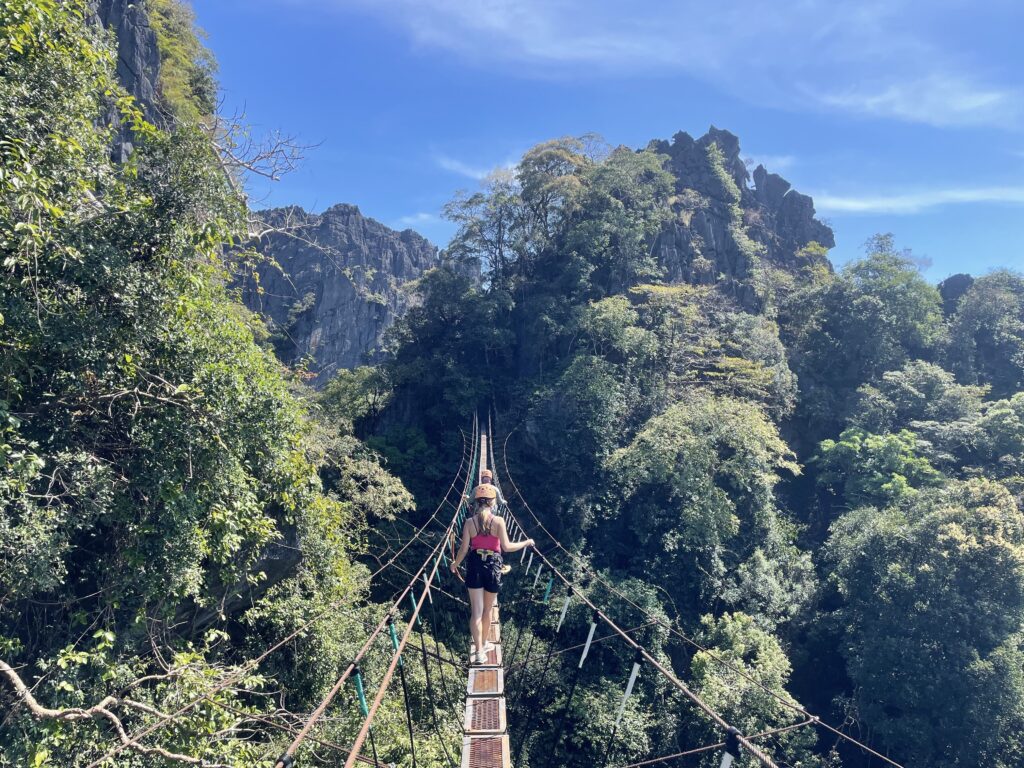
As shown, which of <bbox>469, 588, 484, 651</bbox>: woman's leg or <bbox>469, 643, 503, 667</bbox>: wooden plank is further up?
<bbox>469, 588, 484, 651</bbox>: woman's leg

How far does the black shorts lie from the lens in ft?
9.52

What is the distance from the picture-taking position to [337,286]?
31062 millimetres

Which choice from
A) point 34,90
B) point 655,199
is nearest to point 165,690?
point 34,90

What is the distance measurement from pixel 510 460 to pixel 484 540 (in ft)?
30.9

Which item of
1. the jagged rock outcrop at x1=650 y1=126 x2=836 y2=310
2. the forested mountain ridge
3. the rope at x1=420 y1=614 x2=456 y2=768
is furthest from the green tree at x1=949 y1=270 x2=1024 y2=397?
the rope at x1=420 y1=614 x2=456 y2=768

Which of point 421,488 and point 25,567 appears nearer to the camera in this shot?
point 25,567

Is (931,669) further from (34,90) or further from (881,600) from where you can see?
(34,90)

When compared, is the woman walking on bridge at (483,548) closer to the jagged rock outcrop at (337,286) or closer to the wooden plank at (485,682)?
the wooden plank at (485,682)

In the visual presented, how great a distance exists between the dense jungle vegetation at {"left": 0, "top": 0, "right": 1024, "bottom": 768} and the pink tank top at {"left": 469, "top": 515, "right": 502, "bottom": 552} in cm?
138

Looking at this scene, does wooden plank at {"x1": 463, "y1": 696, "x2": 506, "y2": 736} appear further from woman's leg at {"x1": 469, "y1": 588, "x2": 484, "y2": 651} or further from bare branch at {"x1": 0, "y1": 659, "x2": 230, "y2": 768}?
bare branch at {"x1": 0, "y1": 659, "x2": 230, "y2": 768}

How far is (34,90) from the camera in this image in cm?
300

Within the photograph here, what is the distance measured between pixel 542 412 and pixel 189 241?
30.0ft

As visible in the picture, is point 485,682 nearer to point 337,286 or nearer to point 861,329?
point 861,329

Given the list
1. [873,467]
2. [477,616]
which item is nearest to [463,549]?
[477,616]
